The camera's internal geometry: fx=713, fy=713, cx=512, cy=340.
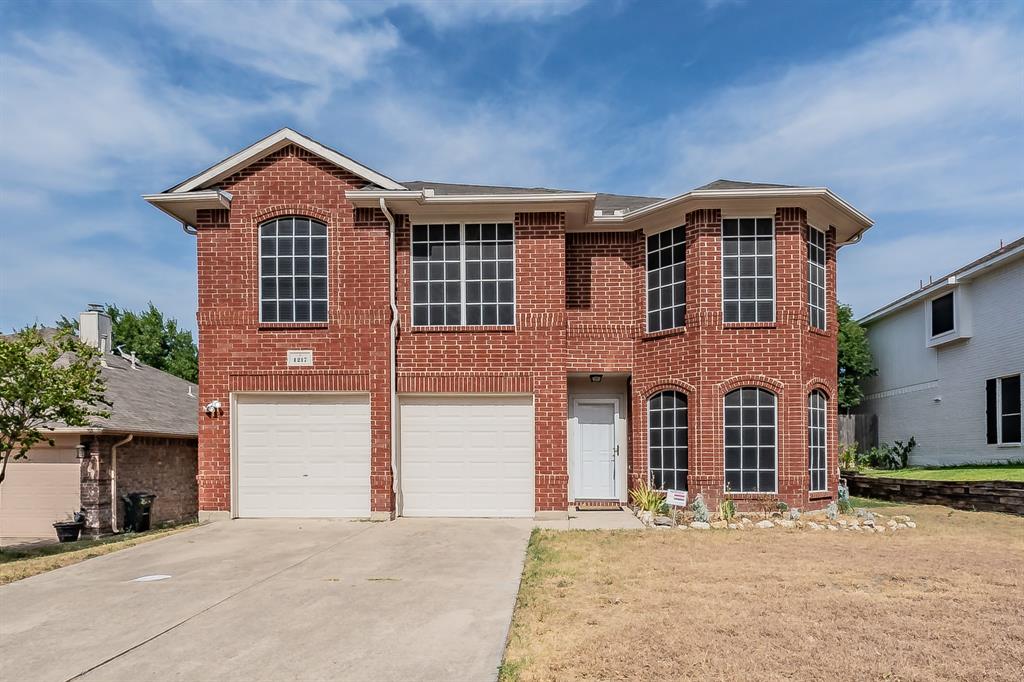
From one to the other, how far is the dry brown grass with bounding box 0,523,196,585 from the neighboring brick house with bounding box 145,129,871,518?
5.39ft

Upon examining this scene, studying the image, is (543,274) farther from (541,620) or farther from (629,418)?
(541,620)

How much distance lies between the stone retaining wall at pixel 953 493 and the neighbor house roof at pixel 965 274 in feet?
19.9

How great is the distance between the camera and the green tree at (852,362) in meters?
24.5

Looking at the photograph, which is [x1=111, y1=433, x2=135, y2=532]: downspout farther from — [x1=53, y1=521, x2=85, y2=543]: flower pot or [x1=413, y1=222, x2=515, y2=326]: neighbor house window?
[x1=413, y1=222, x2=515, y2=326]: neighbor house window

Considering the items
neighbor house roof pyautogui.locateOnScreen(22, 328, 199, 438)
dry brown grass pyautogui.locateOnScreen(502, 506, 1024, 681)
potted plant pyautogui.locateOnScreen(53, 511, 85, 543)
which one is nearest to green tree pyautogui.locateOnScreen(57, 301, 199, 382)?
neighbor house roof pyautogui.locateOnScreen(22, 328, 199, 438)

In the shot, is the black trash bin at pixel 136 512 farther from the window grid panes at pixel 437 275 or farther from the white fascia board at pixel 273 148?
the window grid panes at pixel 437 275

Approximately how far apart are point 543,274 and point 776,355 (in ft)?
14.7

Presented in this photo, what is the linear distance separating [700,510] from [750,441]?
165cm

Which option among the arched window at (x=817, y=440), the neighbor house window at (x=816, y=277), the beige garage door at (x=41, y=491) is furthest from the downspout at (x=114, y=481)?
the neighbor house window at (x=816, y=277)

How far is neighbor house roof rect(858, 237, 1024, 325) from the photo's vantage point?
56.2 feet

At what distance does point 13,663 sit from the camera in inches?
227

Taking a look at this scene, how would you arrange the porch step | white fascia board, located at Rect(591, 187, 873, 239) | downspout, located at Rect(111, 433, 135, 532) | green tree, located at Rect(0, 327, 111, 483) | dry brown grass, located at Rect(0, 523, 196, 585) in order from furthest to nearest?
downspout, located at Rect(111, 433, 135, 532) < the porch step < white fascia board, located at Rect(591, 187, 873, 239) < green tree, located at Rect(0, 327, 111, 483) < dry brown grass, located at Rect(0, 523, 196, 585)

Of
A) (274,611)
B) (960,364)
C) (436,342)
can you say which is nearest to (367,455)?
(436,342)

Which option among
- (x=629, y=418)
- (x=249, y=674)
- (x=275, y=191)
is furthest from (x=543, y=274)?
(x=249, y=674)
